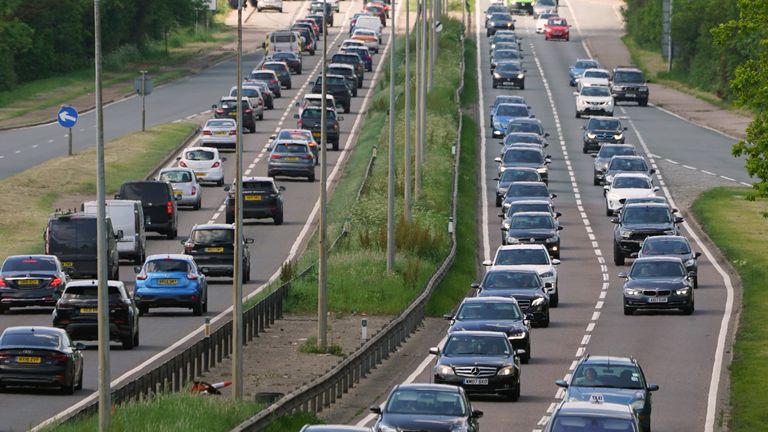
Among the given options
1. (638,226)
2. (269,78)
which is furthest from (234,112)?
(638,226)

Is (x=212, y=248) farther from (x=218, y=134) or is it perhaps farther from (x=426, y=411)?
(x=218, y=134)

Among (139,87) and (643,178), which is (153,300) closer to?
(643,178)

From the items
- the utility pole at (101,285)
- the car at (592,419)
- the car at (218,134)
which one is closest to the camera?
the car at (592,419)

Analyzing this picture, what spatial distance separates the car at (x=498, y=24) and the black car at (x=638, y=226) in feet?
274

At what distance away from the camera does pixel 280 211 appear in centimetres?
6631

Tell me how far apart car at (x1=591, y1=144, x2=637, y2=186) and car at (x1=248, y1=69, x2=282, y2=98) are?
29.7 meters

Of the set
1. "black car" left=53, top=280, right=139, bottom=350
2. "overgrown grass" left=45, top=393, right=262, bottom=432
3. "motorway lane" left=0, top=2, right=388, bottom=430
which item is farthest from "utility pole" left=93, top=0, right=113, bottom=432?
"black car" left=53, top=280, right=139, bottom=350

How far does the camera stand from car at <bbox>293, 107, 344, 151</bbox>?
281 ft

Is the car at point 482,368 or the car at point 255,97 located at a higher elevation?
the car at point 255,97

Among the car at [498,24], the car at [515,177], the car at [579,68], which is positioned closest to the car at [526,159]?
the car at [515,177]

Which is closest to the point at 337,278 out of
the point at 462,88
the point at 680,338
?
the point at 680,338

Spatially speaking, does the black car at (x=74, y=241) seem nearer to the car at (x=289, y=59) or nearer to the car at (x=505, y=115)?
the car at (x=505, y=115)

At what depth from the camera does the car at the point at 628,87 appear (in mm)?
104438

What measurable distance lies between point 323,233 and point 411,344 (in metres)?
5.32
